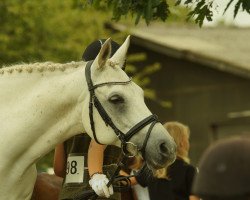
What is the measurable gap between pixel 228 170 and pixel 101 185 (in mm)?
2663

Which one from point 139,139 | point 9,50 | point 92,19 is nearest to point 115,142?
point 139,139

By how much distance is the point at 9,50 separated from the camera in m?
16.8

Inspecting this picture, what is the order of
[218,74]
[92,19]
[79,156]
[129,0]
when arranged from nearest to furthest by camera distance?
[79,156] < [129,0] < [92,19] < [218,74]

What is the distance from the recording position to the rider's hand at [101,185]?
5.16m

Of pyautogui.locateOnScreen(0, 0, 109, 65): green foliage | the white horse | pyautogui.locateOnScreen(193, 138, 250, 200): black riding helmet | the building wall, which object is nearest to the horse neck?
the white horse

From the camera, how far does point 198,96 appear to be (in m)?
22.2

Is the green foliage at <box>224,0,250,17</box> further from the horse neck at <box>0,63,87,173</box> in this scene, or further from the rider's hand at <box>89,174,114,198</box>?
the rider's hand at <box>89,174,114,198</box>

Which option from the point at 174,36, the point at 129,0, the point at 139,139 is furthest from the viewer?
the point at 174,36

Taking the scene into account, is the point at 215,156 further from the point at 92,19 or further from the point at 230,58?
the point at 230,58

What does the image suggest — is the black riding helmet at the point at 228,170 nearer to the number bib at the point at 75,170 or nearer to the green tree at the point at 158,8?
the number bib at the point at 75,170

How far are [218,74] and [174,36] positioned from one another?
355cm

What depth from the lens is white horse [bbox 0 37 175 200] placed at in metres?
5.27

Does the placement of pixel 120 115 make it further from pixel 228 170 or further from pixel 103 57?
pixel 228 170

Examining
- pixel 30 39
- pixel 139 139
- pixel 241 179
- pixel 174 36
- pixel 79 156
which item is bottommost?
pixel 174 36
